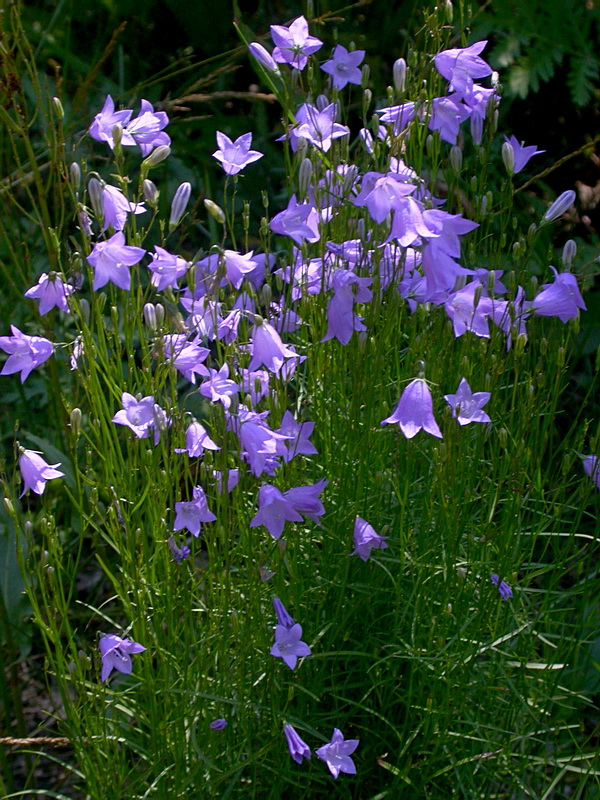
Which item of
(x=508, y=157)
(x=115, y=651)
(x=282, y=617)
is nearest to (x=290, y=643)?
(x=282, y=617)

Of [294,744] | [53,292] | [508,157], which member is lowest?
[294,744]

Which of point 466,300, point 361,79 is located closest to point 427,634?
point 466,300

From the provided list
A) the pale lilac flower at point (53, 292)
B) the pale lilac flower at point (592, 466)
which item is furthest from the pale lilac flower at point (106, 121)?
the pale lilac flower at point (592, 466)

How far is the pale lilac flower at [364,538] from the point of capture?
1.37 meters

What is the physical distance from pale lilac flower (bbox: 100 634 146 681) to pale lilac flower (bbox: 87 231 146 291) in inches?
21.4

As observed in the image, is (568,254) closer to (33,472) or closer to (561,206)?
(561,206)

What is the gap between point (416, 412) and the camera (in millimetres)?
1300

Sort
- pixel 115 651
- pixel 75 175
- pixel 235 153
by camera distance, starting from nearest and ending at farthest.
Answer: pixel 75 175
pixel 115 651
pixel 235 153

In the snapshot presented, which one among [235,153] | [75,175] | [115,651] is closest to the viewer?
[75,175]

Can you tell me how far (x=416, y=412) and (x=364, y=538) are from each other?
22 cm

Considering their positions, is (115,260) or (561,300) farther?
(561,300)

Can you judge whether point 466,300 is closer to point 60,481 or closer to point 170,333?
point 170,333

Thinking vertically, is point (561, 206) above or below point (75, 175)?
below

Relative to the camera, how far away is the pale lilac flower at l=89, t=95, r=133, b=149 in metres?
1.39
